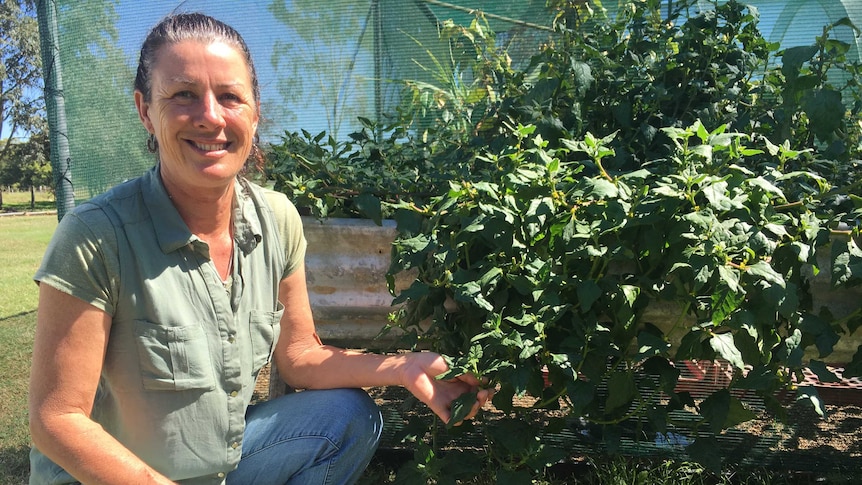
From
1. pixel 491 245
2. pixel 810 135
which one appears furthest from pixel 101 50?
pixel 810 135

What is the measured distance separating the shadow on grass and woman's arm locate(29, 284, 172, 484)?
132cm

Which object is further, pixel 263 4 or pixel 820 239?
pixel 263 4

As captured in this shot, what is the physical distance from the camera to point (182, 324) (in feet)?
5.49

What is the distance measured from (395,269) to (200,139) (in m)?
0.60

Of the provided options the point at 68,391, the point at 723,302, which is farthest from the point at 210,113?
the point at 723,302

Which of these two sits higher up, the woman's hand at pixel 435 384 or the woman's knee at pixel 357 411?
the woman's hand at pixel 435 384

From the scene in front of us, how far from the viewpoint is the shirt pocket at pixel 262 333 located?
1861 mm

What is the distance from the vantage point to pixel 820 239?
5.51 feet

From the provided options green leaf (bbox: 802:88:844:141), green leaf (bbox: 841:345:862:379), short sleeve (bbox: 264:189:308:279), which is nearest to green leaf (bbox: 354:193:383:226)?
short sleeve (bbox: 264:189:308:279)

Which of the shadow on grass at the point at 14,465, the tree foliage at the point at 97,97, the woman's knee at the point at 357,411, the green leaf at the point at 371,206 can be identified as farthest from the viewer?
the tree foliage at the point at 97,97

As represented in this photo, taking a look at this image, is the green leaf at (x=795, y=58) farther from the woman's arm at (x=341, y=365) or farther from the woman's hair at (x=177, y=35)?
the woman's hair at (x=177, y=35)

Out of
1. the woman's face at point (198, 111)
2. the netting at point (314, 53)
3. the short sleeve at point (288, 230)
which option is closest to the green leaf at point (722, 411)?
the short sleeve at point (288, 230)

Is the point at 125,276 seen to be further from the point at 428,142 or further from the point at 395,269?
the point at 428,142

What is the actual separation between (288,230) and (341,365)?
42 cm
